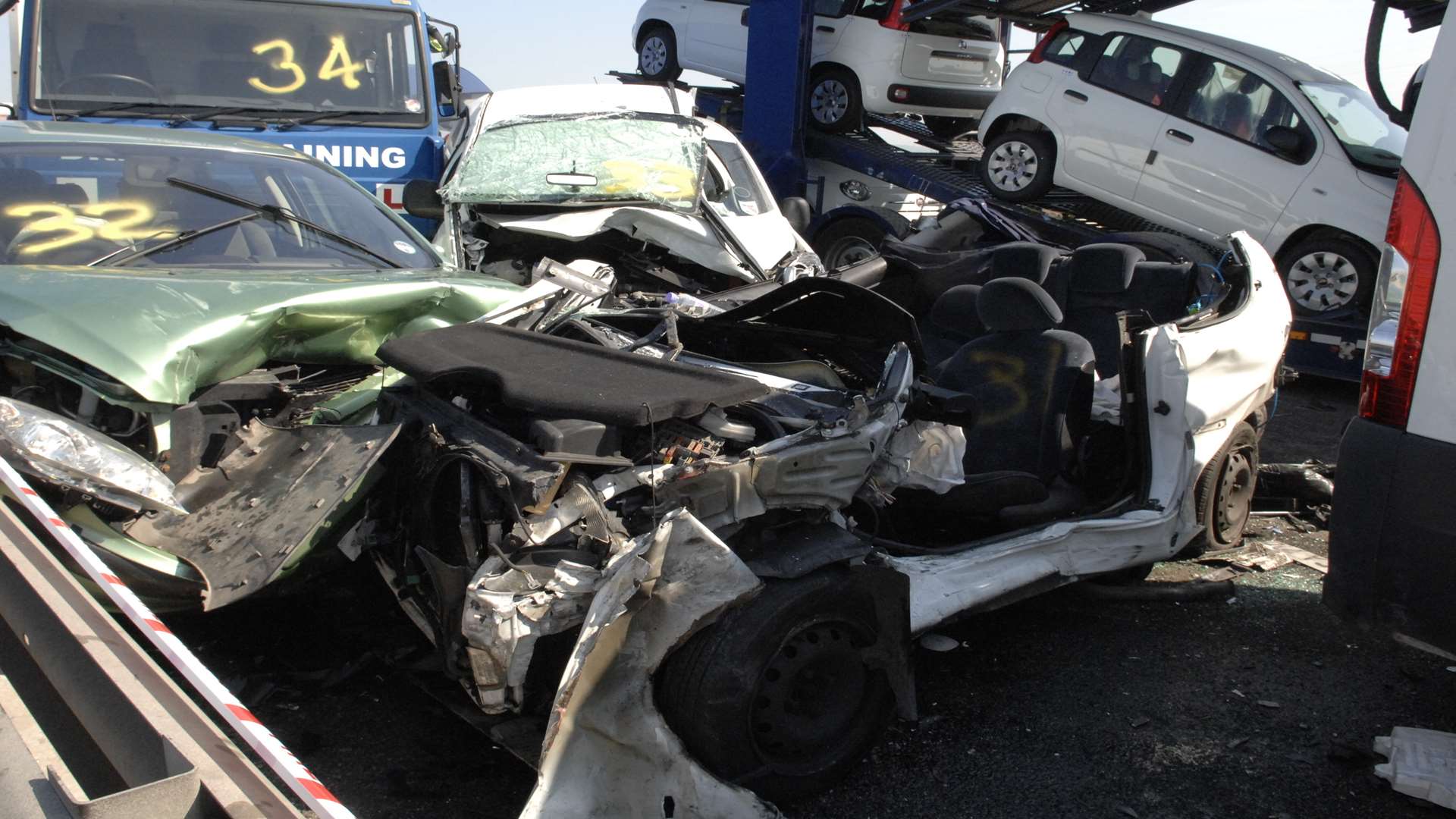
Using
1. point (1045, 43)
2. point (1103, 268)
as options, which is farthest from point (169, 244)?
point (1045, 43)

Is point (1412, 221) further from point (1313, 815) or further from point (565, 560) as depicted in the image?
point (565, 560)

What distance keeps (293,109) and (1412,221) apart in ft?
19.7

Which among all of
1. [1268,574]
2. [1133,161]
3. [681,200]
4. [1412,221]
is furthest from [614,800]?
[1133,161]

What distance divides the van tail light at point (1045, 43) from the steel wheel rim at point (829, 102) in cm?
193

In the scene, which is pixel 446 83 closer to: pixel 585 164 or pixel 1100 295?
pixel 585 164

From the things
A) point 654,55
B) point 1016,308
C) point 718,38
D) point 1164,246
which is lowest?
point 1164,246

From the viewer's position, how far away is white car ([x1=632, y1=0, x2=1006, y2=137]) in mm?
10555

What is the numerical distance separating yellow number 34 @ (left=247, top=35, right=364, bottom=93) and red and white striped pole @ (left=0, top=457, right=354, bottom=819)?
15.5 feet

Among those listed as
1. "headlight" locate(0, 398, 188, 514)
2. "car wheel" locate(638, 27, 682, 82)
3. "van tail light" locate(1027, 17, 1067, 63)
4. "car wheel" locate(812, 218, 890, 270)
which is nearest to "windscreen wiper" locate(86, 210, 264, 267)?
"headlight" locate(0, 398, 188, 514)

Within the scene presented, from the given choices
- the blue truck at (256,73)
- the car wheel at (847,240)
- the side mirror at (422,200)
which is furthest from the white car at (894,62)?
the side mirror at (422,200)

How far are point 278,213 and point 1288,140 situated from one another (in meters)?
7.16

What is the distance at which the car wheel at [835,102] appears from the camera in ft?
35.5

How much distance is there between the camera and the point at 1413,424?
2.71 meters

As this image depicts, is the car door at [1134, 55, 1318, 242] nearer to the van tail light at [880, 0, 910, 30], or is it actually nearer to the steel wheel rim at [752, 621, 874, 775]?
the van tail light at [880, 0, 910, 30]
